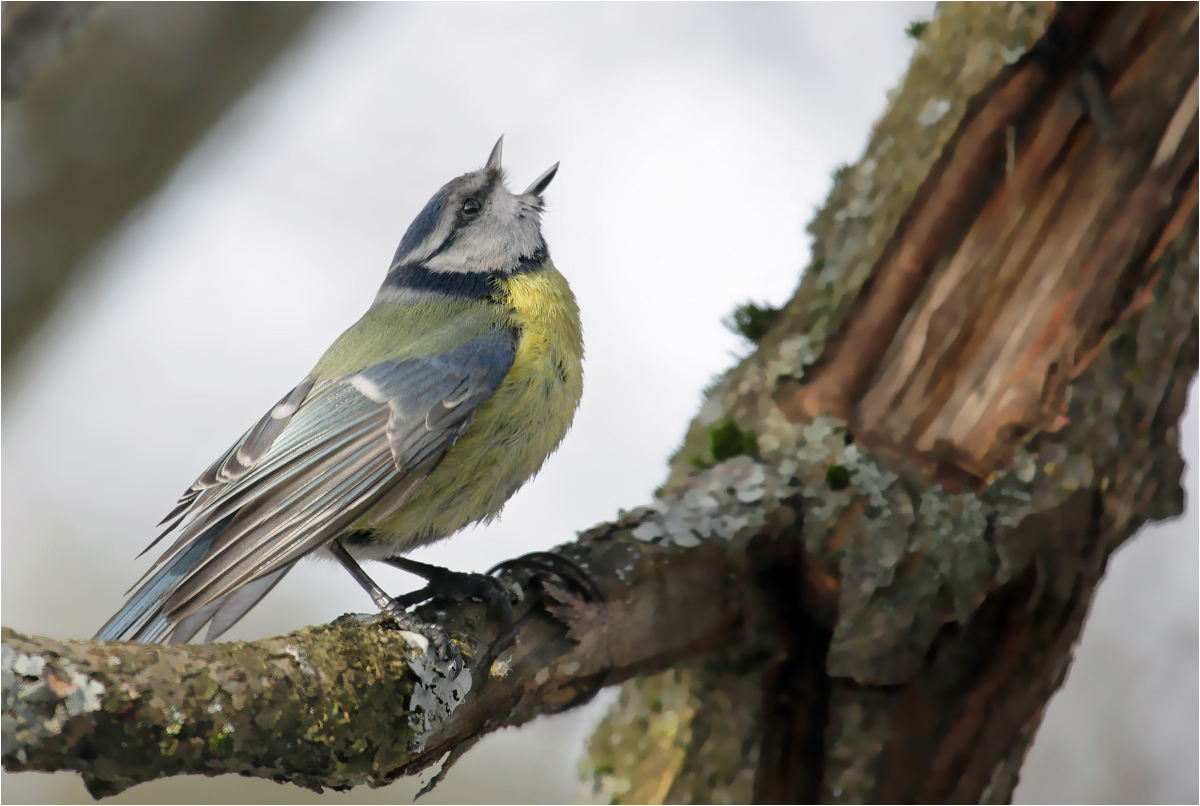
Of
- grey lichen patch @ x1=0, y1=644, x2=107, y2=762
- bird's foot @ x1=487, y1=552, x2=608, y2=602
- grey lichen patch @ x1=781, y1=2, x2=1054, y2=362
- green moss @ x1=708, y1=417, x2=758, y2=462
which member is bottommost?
grey lichen patch @ x1=0, y1=644, x2=107, y2=762

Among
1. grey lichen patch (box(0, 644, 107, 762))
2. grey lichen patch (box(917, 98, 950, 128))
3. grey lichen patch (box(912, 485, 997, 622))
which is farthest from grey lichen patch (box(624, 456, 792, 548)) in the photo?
grey lichen patch (box(0, 644, 107, 762))

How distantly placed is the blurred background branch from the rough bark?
1188mm

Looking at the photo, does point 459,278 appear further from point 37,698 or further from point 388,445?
point 37,698

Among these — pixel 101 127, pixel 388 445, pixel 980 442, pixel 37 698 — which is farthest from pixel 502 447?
pixel 980 442

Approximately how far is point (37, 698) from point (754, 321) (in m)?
2.08

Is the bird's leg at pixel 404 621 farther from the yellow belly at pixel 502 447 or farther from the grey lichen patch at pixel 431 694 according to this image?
the yellow belly at pixel 502 447

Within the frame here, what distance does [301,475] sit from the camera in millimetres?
1863

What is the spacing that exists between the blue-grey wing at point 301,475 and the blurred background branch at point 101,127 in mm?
492

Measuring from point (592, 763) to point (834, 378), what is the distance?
1240 millimetres

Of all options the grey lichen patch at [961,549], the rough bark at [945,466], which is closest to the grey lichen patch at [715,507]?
the rough bark at [945,466]

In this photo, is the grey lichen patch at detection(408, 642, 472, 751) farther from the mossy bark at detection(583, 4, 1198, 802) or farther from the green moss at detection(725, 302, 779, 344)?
the green moss at detection(725, 302, 779, 344)

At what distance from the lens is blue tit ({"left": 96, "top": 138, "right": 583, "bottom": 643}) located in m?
1.76

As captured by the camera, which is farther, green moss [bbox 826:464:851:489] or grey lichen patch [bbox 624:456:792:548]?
green moss [bbox 826:464:851:489]

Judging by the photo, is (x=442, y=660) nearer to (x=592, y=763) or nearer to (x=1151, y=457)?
(x=592, y=763)
